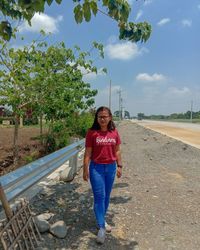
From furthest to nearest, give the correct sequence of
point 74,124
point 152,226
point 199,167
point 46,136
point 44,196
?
point 74,124 → point 46,136 → point 199,167 → point 44,196 → point 152,226

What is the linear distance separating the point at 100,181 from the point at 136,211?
1.47m

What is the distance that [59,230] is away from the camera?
16.7 feet

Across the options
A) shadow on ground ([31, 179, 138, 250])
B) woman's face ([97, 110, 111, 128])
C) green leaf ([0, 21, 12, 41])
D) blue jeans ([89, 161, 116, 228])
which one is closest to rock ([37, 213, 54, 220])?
shadow on ground ([31, 179, 138, 250])

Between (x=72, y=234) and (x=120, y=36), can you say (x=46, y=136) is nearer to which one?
(x=72, y=234)

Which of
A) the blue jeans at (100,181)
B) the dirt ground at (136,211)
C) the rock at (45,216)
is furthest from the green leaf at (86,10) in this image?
the rock at (45,216)

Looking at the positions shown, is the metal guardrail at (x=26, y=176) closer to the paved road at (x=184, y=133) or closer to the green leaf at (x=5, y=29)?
the green leaf at (x=5, y=29)

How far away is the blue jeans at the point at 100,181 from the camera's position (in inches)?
208

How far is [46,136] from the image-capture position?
50.9ft

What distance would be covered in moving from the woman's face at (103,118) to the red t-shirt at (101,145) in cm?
11

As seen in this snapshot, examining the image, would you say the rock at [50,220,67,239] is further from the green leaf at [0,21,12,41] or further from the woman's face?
the green leaf at [0,21,12,41]

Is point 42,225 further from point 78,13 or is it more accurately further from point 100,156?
point 78,13

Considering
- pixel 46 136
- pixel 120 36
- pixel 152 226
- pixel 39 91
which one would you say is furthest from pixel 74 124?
pixel 120 36

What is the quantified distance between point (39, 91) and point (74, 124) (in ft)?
Answer: 32.5

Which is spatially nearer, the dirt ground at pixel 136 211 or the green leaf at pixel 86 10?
the green leaf at pixel 86 10
